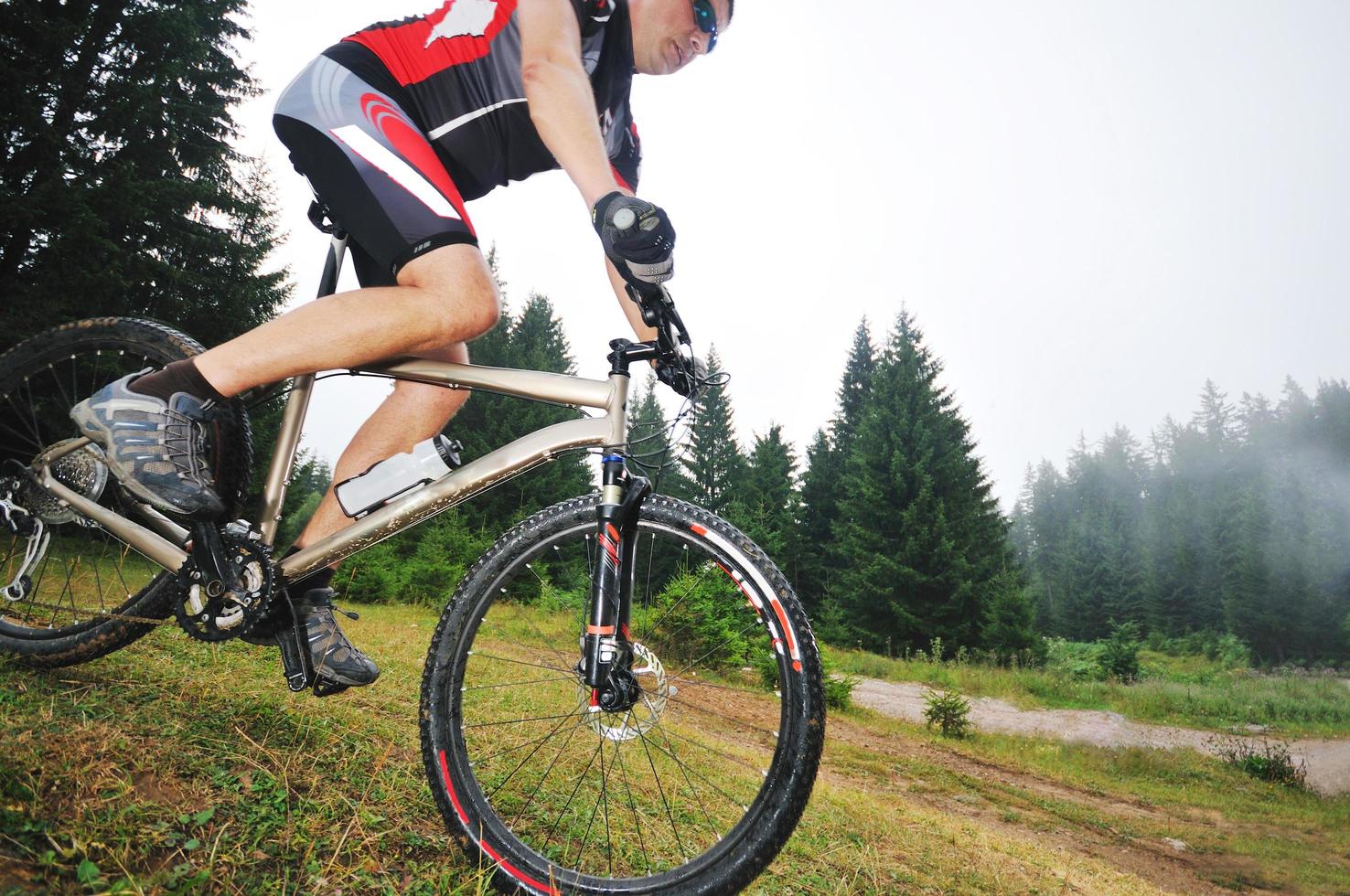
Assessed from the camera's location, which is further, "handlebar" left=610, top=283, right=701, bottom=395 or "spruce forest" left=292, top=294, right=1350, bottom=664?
"spruce forest" left=292, top=294, right=1350, bottom=664

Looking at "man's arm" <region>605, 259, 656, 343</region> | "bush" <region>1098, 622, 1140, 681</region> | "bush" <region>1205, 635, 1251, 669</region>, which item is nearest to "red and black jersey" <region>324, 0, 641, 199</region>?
"man's arm" <region>605, 259, 656, 343</region>

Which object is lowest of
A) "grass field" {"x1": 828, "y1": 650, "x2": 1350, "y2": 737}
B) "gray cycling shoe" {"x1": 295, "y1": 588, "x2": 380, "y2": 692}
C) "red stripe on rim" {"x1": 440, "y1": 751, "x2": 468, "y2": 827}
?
"grass field" {"x1": 828, "y1": 650, "x2": 1350, "y2": 737}

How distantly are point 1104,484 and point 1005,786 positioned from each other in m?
89.3

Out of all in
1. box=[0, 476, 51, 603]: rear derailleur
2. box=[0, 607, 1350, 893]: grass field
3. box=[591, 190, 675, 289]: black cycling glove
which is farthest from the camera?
box=[0, 476, 51, 603]: rear derailleur

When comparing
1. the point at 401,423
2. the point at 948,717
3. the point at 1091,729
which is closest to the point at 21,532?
the point at 401,423

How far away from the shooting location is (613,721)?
5.45ft

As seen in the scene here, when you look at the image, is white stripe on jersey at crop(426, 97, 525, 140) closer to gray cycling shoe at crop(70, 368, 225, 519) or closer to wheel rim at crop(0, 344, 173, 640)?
gray cycling shoe at crop(70, 368, 225, 519)

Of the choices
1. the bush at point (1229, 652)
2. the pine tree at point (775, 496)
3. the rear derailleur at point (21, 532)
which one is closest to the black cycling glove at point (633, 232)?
the rear derailleur at point (21, 532)

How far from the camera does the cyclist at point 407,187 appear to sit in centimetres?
158

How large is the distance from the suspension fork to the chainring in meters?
0.89

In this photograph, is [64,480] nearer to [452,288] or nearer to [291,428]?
[291,428]

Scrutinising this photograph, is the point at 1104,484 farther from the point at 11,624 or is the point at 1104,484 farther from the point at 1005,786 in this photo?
the point at 11,624

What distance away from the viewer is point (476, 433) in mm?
26594

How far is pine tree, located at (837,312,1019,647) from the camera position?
2648 cm
